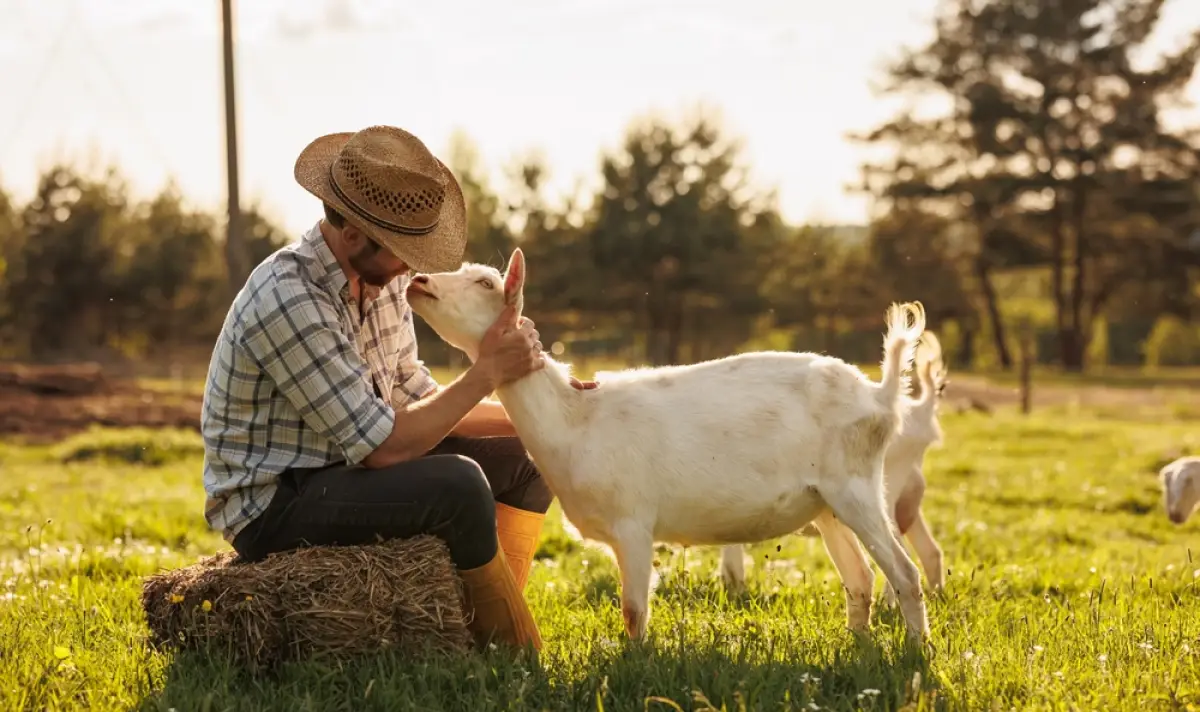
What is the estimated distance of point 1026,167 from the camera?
122 feet

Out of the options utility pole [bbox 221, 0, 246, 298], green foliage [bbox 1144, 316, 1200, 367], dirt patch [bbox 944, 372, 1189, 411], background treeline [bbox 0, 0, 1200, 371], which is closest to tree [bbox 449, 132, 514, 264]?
background treeline [bbox 0, 0, 1200, 371]

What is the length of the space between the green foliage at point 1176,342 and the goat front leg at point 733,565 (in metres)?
48.5

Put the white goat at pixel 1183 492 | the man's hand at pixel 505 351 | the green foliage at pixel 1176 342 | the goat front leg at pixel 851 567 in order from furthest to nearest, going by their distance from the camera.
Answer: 1. the green foliage at pixel 1176 342
2. the white goat at pixel 1183 492
3. the goat front leg at pixel 851 567
4. the man's hand at pixel 505 351

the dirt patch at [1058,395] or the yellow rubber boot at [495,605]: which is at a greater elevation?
the yellow rubber boot at [495,605]

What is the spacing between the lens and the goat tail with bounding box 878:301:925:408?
451 centimetres

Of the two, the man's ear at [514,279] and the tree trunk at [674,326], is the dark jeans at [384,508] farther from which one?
the tree trunk at [674,326]

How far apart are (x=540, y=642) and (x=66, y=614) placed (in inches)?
76.9

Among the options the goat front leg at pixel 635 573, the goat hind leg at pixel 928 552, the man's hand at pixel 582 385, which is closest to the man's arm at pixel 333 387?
the man's hand at pixel 582 385

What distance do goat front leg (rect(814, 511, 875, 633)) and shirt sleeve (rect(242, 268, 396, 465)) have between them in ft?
6.10

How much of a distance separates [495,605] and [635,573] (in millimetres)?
506

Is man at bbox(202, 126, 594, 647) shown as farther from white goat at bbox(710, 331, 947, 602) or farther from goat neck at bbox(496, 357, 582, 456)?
white goat at bbox(710, 331, 947, 602)

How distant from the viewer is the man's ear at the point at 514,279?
4.02 metres

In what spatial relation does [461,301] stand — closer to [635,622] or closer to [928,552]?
[635,622]

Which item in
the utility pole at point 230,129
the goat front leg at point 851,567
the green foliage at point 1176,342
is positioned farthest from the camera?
the green foliage at point 1176,342
